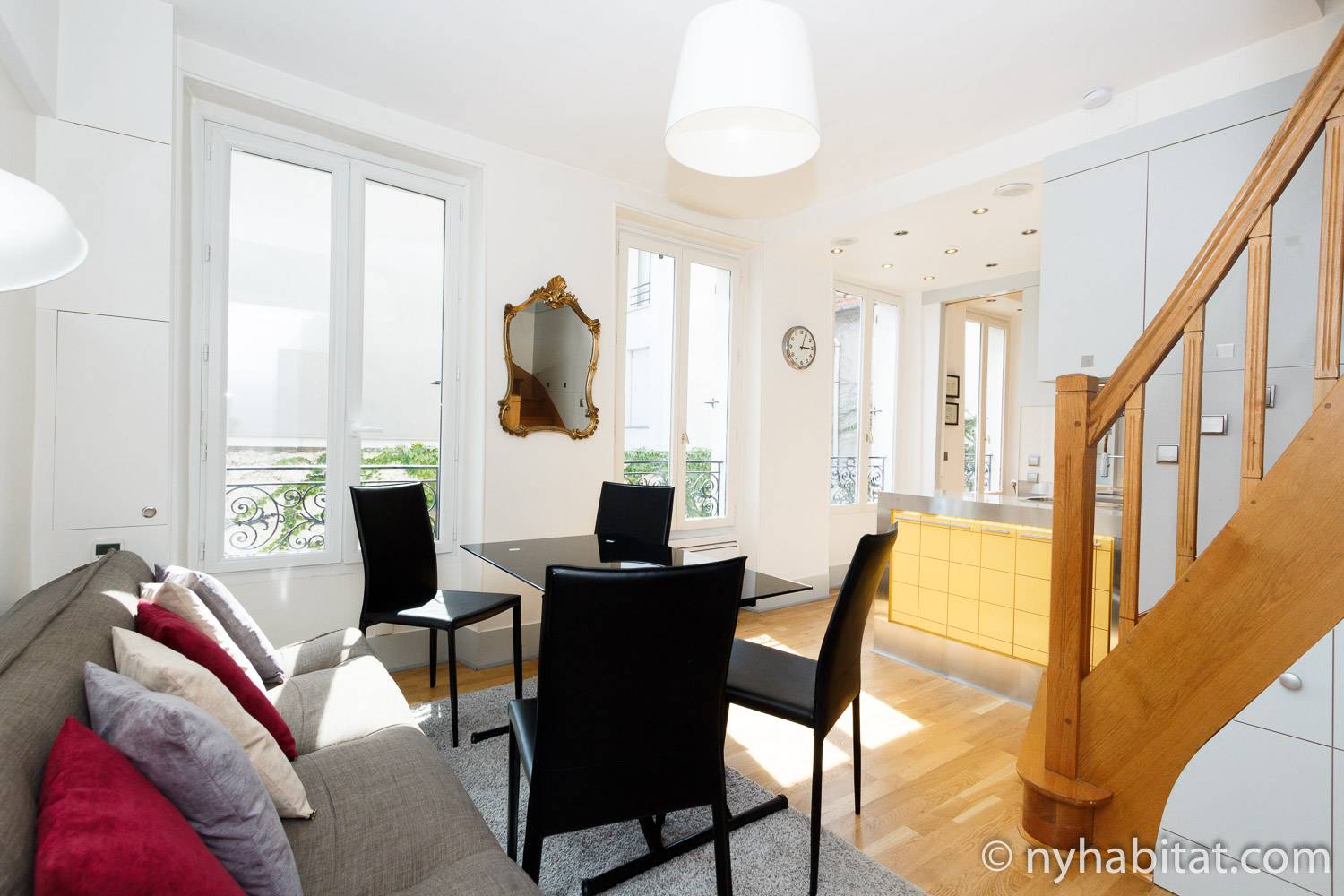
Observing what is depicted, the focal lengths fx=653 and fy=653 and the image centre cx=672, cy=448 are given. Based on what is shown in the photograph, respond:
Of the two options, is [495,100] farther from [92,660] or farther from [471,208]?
[92,660]

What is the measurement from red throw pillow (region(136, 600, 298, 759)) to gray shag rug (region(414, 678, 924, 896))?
2.39 ft

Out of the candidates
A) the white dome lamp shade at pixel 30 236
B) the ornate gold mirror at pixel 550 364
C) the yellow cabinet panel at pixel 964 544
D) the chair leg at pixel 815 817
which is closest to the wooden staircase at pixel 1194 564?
the chair leg at pixel 815 817

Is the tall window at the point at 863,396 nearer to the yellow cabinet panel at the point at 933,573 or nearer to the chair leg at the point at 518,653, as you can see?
the yellow cabinet panel at the point at 933,573

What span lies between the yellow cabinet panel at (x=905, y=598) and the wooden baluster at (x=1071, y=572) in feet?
5.03

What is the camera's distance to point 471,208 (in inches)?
140

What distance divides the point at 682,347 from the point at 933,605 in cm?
226

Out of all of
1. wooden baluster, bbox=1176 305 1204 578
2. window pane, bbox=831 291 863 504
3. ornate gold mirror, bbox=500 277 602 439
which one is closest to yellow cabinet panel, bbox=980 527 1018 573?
wooden baluster, bbox=1176 305 1204 578

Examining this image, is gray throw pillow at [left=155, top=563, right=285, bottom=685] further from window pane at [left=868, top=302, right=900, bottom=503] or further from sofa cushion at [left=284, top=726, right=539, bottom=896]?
window pane at [left=868, top=302, right=900, bottom=503]

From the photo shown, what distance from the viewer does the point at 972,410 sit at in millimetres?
6359

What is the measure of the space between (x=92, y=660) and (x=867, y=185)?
4.13 metres

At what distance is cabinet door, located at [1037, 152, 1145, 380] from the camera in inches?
113

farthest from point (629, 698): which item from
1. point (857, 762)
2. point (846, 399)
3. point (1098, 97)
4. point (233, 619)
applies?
point (846, 399)

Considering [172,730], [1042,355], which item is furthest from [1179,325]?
[172,730]

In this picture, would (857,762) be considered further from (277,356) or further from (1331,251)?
(277,356)
